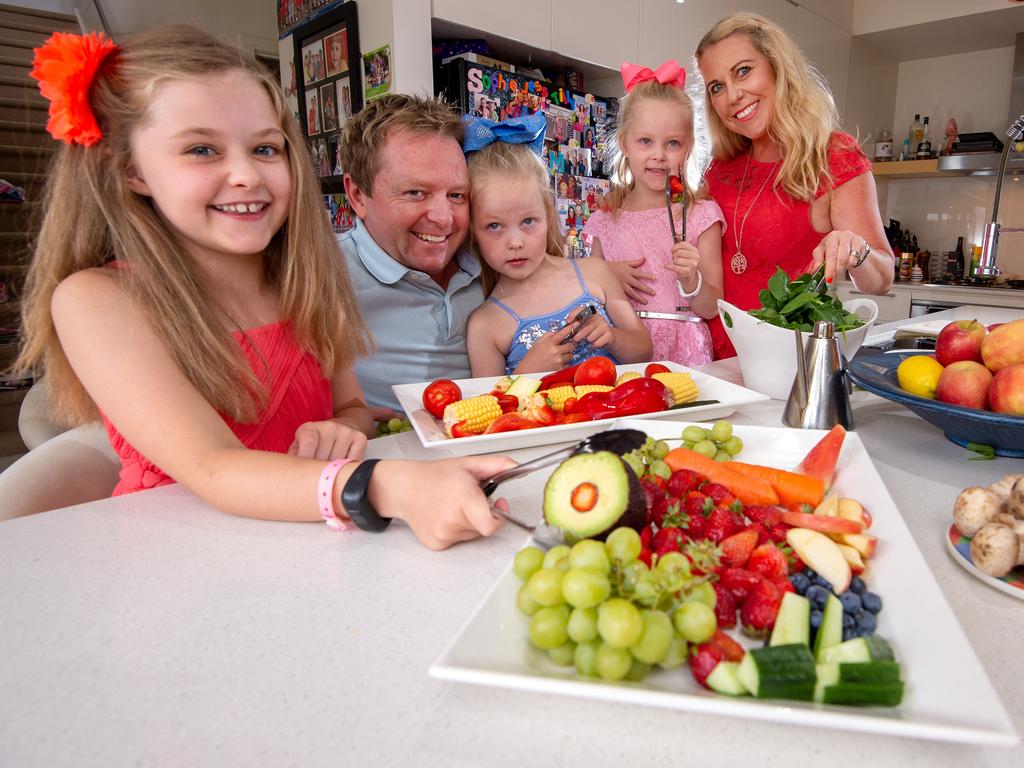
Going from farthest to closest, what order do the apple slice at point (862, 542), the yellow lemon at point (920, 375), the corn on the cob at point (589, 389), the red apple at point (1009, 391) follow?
the corn on the cob at point (589, 389) < the yellow lemon at point (920, 375) < the red apple at point (1009, 391) < the apple slice at point (862, 542)

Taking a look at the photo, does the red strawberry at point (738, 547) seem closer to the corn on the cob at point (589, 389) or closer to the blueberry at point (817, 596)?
the blueberry at point (817, 596)

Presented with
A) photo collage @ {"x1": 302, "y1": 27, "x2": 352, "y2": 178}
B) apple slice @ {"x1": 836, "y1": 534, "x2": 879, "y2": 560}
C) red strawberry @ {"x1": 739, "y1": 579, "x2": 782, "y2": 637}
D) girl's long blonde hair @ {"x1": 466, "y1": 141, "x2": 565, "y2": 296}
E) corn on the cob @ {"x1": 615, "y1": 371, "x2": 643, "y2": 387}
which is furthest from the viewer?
photo collage @ {"x1": 302, "y1": 27, "x2": 352, "y2": 178}

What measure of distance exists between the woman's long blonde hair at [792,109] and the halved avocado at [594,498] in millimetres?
1735

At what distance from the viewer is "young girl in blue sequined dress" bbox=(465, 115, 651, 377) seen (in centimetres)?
171

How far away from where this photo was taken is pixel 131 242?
984mm

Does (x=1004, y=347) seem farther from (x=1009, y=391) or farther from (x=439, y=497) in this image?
(x=439, y=497)

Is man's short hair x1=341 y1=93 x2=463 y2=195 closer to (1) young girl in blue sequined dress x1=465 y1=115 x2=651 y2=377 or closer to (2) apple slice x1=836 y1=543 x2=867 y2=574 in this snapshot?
(1) young girl in blue sequined dress x1=465 y1=115 x2=651 y2=377

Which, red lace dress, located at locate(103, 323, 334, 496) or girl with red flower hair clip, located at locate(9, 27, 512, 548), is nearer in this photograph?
girl with red flower hair clip, located at locate(9, 27, 512, 548)

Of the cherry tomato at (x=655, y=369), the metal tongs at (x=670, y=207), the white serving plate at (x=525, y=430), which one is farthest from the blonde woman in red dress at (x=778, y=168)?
the white serving plate at (x=525, y=430)

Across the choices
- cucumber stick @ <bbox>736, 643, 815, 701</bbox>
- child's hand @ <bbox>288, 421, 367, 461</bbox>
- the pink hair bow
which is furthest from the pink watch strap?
the pink hair bow

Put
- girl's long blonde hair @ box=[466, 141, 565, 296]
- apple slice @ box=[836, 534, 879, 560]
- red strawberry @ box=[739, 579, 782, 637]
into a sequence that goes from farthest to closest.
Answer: girl's long blonde hair @ box=[466, 141, 565, 296], apple slice @ box=[836, 534, 879, 560], red strawberry @ box=[739, 579, 782, 637]

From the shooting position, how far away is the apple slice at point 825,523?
0.65 m

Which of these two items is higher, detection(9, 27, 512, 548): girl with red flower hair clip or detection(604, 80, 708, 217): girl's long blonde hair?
detection(604, 80, 708, 217): girl's long blonde hair

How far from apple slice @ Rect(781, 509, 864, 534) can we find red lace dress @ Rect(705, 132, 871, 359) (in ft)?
5.06
